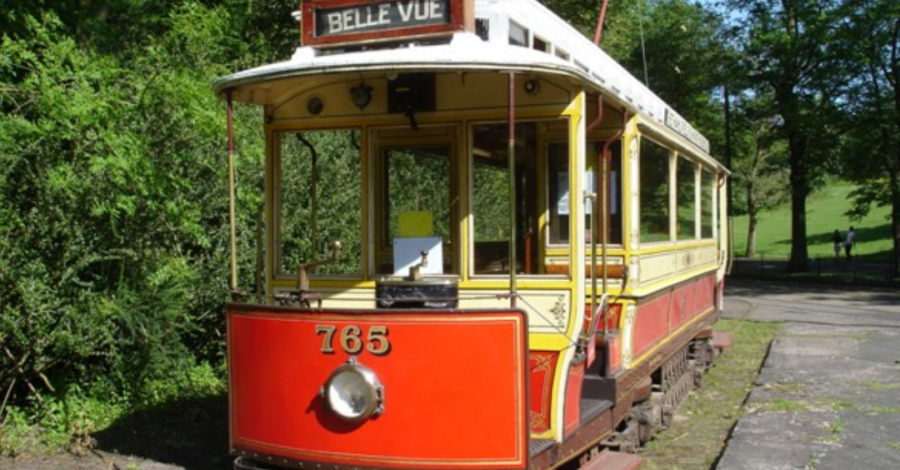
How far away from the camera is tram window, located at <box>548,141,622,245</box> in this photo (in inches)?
257

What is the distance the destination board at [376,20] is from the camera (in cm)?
528

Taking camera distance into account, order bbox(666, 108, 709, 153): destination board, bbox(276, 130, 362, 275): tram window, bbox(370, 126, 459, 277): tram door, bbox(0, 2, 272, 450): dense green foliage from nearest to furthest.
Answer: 1. bbox(370, 126, 459, 277): tram door
2. bbox(0, 2, 272, 450): dense green foliage
3. bbox(666, 108, 709, 153): destination board
4. bbox(276, 130, 362, 275): tram window

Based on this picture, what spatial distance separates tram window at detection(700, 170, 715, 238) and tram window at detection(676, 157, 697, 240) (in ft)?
1.95

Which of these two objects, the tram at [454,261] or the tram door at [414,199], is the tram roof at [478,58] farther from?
the tram door at [414,199]

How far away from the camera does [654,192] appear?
25.3ft

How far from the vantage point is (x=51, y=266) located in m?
8.03

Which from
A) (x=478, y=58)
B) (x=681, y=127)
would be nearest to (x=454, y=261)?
(x=478, y=58)

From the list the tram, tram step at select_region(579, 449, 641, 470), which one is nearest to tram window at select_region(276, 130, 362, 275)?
the tram

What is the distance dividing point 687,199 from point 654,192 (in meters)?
1.67

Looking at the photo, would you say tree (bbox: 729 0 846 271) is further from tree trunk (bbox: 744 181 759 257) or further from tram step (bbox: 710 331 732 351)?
tram step (bbox: 710 331 732 351)

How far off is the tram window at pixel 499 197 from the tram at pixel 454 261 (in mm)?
13

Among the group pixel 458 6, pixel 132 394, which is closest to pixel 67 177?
pixel 132 394

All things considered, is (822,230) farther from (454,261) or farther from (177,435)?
(454,261)

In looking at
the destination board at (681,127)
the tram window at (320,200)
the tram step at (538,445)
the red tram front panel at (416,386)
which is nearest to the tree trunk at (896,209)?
→ the destination board at (681,127)
